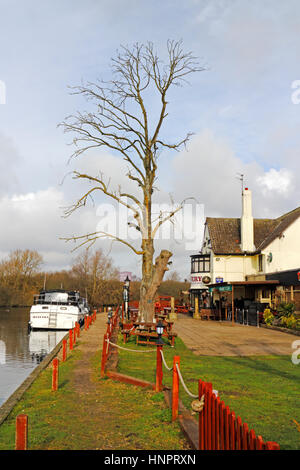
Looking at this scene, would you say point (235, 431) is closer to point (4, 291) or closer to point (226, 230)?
point (226, 230)

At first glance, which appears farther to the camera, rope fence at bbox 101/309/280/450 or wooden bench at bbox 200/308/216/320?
wooden bench at bbox 200/308/216/320

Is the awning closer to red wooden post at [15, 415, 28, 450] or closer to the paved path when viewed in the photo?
the paved path

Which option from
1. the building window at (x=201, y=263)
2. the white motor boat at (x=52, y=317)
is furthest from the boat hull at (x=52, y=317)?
the building window at (x=201, y=263)

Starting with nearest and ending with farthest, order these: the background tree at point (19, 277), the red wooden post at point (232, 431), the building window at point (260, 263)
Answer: the red wooden post at point (232, 431) → the building window at point (260, 263) → the background tree at point (19, 277)

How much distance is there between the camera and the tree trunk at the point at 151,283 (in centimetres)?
2033

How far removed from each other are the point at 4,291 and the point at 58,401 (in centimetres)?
6587

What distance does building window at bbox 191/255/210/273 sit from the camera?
3944 centimetres

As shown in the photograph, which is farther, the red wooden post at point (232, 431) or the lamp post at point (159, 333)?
the lamp post at point (159, 333)

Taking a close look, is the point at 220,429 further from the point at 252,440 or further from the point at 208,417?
the point at 252,440

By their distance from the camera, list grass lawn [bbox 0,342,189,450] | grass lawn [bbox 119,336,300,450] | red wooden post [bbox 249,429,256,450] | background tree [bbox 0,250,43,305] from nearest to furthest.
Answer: red wooden post [bbox 249,429,256,450]
grass lawn [bbox 0,342,189,450]
grass lawn [bbox 119,336,300,450]
background tree [bbox 0,250,43,305]

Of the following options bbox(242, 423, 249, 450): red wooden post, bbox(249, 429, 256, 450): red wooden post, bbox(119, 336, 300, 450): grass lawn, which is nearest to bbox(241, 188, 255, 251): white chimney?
bbox(119, 336, 300, 450): grass lawn

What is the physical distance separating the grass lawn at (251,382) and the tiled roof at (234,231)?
73.5 ft

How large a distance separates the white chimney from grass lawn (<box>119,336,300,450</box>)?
22.5 metres

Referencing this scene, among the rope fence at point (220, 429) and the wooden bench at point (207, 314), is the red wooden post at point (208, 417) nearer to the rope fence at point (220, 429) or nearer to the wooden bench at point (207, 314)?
the rope fence at point (220, 429)
